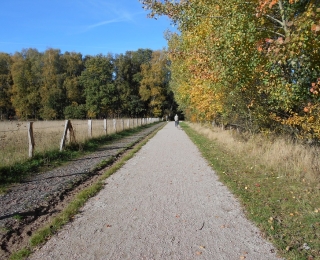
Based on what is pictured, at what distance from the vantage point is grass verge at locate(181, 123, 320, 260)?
3.96 metres

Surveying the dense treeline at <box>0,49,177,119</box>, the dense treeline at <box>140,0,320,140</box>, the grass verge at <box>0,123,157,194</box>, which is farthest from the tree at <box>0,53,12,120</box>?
the dense treeline at <box>140,0,320,140</box>

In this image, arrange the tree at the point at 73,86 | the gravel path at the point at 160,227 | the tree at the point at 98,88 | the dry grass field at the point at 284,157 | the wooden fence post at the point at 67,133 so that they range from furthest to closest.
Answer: the tree at the point at 73,86, the tree at the point at 98,88, the wooden fence post at the point at 67,133, the dry grass field at the point at 284,157, the gravel path at the point at 160,227

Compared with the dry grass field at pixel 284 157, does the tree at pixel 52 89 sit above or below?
above

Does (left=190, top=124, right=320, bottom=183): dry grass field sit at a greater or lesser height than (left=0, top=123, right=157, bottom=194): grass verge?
greater

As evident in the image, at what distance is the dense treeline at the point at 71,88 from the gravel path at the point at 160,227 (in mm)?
62622

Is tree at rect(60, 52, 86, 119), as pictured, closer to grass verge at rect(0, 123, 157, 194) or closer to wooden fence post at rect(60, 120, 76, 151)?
grass verge at rect(0, 123, 157, 194)

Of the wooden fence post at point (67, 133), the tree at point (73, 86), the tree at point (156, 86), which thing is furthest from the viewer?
the tree at point (156, 86)

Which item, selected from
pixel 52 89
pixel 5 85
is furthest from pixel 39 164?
pixel 5 85

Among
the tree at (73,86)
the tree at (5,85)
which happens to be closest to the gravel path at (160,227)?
the tree at (73,86)

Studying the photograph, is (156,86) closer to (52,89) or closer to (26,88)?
(52,89)

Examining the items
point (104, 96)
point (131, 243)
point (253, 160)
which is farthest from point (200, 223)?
point (104, 96)

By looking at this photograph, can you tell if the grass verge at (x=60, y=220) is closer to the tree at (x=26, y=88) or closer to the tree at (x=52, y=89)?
the tree at (x=52, y=89)

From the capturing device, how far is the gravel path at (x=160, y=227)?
12.3 ft

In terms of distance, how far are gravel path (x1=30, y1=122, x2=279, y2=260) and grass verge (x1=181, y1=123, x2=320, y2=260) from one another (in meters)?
0.23
